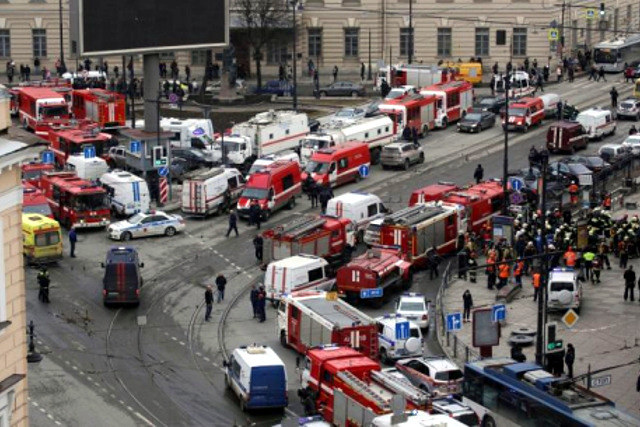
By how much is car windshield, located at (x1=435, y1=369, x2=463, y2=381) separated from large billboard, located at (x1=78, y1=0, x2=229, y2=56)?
31.5 meters

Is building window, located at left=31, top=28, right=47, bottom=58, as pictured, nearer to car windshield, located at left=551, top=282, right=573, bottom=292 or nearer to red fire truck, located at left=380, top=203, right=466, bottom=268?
red fire truck, located at left=380, top=203, right=466, bottom=268

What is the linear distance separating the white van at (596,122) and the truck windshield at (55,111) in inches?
1134

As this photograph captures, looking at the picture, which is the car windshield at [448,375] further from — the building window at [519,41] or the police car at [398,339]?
the building window at [519,41]

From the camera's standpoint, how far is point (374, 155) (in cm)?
8019

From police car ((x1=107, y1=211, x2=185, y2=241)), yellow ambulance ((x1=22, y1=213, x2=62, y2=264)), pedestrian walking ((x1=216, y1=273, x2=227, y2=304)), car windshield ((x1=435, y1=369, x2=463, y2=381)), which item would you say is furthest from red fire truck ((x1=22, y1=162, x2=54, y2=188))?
car windshield ((x1=435, y1=369, x2=463, y2=381))

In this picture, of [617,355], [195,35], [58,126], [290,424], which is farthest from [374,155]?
[290,424]

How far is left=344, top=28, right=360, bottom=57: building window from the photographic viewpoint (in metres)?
111

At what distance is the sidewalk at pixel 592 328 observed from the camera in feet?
156

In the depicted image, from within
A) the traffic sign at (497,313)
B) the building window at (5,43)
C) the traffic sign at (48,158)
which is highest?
the building window at (5,43)

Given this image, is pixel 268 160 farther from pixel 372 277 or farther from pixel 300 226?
pixel 372 277

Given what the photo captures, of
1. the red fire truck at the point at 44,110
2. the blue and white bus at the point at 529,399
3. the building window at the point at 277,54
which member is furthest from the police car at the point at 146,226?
the building window at the point at 277,54

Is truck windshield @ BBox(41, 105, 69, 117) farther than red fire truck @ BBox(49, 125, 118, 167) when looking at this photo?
Yes

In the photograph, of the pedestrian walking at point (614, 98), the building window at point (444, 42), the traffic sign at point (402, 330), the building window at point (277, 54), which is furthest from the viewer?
the building window at point (444, 42)

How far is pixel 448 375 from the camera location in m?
45.3
